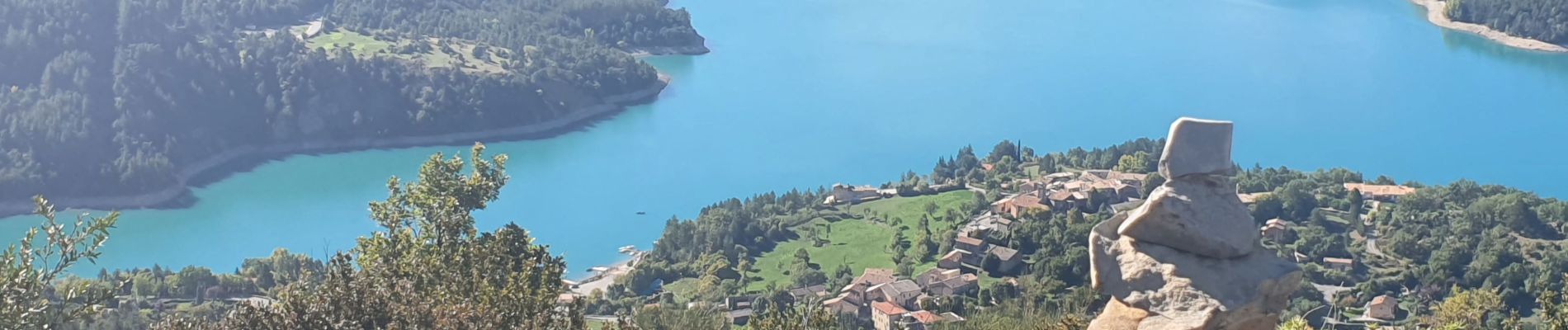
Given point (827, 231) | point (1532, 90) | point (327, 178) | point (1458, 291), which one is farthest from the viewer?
point (1532, 90)

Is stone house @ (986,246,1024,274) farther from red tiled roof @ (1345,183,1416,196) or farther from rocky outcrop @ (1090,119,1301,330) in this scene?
rocky outcrop @ (1090,119,1301,330)

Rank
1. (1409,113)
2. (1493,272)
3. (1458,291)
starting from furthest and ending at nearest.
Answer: (1409,113) < (1493,272) < (1458,291)

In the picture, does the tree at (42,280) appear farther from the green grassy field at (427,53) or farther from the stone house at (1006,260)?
the green grassy field at (427,53)

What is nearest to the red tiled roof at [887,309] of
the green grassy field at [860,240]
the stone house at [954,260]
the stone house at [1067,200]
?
the stone house at [954,260]

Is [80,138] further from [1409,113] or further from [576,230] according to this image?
[1409,113]

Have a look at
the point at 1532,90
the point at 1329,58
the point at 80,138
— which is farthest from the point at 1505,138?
the point at 80,138

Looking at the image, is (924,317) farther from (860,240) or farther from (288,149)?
(288,149)
